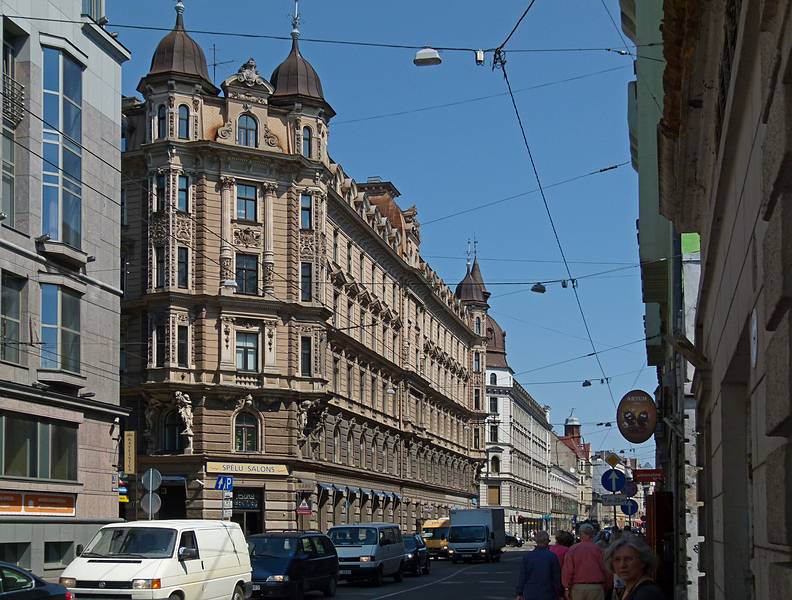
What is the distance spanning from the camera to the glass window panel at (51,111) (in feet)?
106

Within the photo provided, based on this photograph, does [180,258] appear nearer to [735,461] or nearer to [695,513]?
[695,513]

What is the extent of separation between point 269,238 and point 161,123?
271 inches

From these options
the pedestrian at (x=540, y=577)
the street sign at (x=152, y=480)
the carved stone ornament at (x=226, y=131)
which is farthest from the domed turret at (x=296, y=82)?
the pedestrian at (x=540, y=577)

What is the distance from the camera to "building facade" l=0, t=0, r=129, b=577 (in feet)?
100

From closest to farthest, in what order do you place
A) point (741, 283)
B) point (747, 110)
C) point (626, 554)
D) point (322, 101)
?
point (626, 554), point (747, 110), point (741, 283), point (322, 101)

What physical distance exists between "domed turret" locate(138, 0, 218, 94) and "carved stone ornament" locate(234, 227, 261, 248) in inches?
254

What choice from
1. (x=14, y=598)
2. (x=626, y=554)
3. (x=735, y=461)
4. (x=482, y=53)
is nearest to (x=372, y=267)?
(x=482, y=53)

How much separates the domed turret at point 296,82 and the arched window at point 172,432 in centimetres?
1499

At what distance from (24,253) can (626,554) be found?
87.0 ft

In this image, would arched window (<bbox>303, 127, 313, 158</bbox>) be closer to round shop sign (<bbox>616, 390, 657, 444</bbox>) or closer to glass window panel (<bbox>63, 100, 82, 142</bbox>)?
glass window panel (<bbox>63, 100, 82, 142</bbox>)

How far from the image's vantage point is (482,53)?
21.6 meters

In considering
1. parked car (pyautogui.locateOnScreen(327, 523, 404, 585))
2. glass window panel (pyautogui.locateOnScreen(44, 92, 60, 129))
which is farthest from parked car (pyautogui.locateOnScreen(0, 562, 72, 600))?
parked car (pyautogui.locateOnScreen(327, 523, 404, 585))

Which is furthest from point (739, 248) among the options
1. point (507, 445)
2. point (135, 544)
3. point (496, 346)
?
point (496, 346)

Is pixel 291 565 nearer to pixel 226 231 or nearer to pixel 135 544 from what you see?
pixel 135 544
